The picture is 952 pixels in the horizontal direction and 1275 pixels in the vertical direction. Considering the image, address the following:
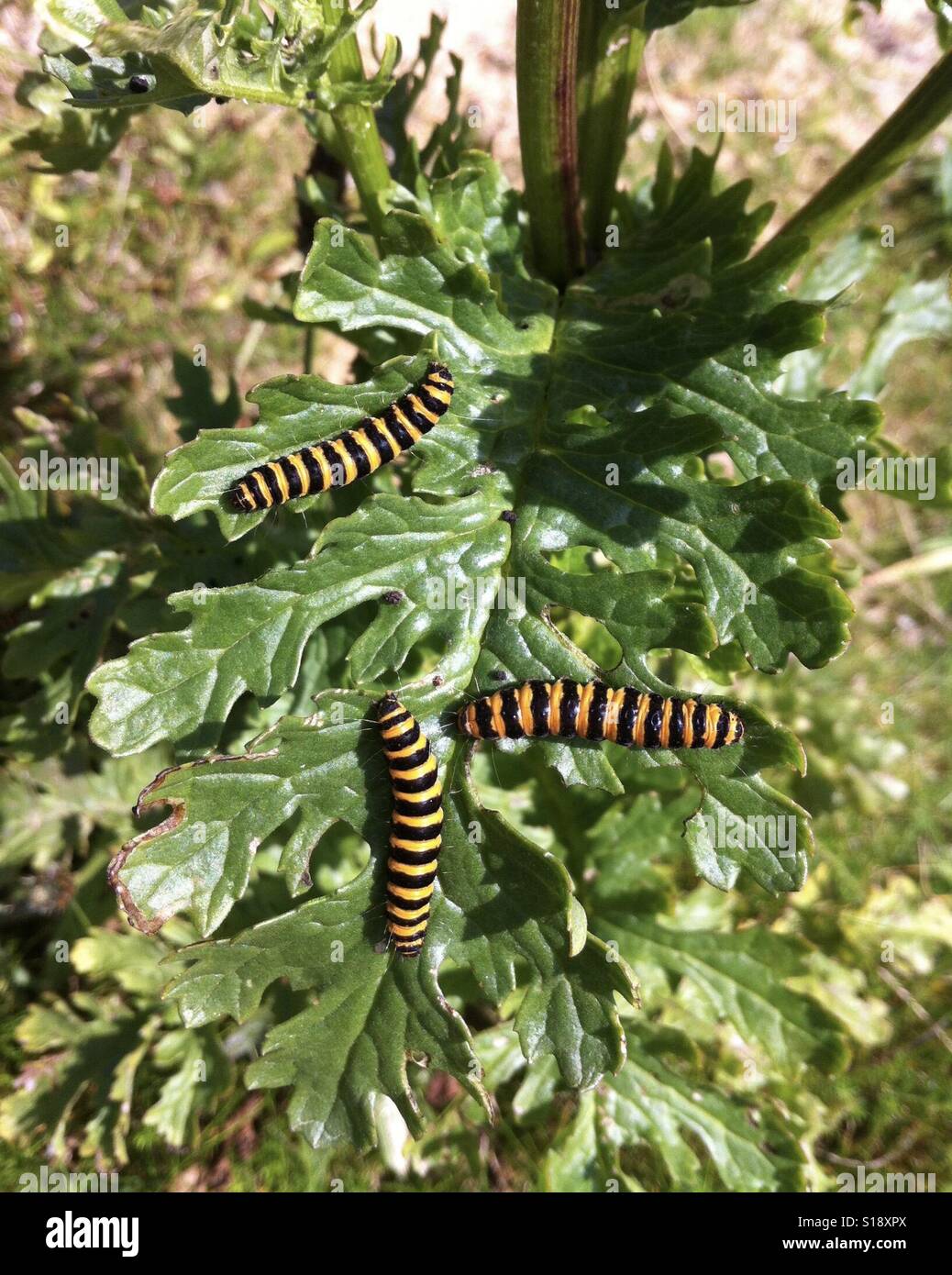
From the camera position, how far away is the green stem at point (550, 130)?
2.41 m

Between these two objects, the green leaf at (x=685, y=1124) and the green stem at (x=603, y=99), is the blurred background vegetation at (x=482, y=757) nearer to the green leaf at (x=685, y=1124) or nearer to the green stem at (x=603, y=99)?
the green leaf at (x=685, y=1124)

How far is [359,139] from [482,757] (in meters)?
2.15

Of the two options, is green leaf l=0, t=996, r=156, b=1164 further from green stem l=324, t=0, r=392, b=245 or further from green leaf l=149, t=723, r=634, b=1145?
green stem l=324, t=0, r=392, b=245

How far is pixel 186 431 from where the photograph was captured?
3.83 metres

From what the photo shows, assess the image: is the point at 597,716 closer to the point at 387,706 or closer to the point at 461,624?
the point at 461,624

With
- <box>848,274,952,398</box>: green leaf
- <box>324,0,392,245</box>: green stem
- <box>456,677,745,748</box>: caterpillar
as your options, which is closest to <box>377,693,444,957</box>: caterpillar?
<box>456,677,745,748</box>: caterpillar

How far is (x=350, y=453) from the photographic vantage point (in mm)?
2604

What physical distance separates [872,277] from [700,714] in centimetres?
577

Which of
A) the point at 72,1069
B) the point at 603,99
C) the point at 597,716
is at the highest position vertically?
the point at 603,99

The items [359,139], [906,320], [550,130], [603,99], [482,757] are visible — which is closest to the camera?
[359,139]

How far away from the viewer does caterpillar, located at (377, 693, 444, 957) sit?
2373mm

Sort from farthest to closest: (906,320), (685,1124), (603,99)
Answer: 1. (906,320)
2. (685,1124)
3. (603,99)

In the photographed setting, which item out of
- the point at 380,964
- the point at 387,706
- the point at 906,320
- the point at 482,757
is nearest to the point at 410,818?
the point at 387,706

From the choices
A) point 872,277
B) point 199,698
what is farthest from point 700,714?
point 872,277
